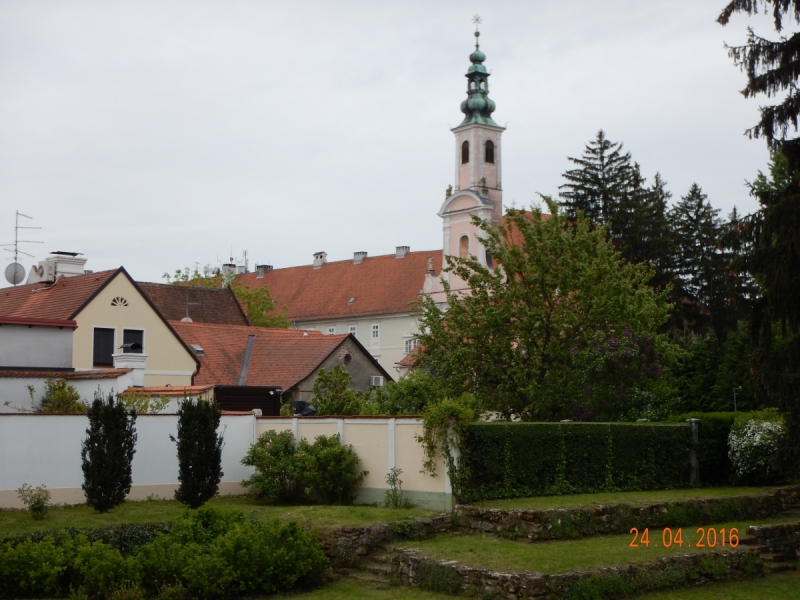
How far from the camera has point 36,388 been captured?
91.1ft

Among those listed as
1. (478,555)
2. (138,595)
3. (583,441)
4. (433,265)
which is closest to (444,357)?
(583,441)

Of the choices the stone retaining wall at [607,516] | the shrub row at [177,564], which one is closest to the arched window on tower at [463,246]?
the stone retaining wall at [607,516]

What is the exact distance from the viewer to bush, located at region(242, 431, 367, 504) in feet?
77.3

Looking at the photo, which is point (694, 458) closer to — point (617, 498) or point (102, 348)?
point (617, 498)

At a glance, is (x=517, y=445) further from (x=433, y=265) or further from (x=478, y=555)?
(x=433, y=265)

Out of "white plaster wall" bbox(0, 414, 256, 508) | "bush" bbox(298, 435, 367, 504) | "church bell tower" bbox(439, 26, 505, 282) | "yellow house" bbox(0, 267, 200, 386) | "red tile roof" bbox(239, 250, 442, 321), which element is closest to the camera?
"white plaster wall" bbox(0, 414, 256, 508)

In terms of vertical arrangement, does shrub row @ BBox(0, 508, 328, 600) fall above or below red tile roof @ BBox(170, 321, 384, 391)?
below

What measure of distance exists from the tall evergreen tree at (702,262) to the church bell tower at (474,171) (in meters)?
14.3

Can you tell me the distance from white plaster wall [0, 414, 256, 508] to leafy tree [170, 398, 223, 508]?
1807 mm

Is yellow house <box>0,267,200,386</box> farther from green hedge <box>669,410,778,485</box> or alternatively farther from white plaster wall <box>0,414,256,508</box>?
green hedge <box>669,410,778,485</box>

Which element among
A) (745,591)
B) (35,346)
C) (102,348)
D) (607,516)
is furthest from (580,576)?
(102,348)

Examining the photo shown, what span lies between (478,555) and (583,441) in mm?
6432

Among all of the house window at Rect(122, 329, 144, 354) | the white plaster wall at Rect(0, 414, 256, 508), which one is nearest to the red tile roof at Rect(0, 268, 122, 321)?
the house window at Rect(122, 329, 144, 354)

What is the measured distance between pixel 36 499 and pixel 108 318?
13536mm
